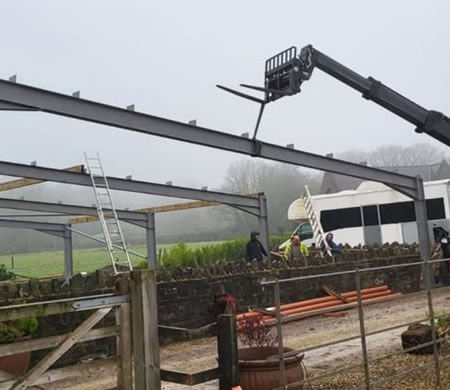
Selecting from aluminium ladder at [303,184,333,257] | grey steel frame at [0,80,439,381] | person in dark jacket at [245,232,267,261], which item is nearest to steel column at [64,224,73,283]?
grey steel frame at [0,80,439,381]

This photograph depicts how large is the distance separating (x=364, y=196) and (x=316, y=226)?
7.93ft

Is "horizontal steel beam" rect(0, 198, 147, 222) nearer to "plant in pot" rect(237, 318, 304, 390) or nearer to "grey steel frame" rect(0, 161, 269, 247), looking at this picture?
"grey steel frame" rect(0, 161, 269, 247)

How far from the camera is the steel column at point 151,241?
18.4m

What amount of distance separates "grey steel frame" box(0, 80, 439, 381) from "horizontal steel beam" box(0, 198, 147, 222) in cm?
387

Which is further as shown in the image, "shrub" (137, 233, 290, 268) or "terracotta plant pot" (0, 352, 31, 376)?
"shrub" (137, 233, 290, 268)

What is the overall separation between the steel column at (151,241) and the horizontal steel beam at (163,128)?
283 inches

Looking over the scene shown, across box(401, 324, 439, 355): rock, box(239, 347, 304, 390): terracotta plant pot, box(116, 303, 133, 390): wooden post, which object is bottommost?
box(401, 324, 439, 355): rock

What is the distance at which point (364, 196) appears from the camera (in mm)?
21250

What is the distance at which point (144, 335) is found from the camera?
380 cm

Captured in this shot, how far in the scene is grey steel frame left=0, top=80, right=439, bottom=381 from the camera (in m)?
8.41

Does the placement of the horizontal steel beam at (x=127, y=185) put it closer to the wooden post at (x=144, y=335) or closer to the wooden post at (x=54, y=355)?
the wooden post at (x=144, y=335)

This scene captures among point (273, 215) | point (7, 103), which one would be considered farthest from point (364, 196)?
point (273, 215)

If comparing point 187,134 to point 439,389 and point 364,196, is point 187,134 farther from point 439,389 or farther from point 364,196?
point 364,196

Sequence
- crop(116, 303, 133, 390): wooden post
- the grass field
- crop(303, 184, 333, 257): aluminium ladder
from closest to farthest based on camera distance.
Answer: crop(116, 303, 133, 390): wooden post
crop(303, 184, 333, 257): aluminium ladder
the grass field
